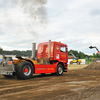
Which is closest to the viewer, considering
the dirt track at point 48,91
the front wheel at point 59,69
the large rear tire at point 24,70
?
the dirt track at point 48,91

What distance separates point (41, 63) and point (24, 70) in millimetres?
2047

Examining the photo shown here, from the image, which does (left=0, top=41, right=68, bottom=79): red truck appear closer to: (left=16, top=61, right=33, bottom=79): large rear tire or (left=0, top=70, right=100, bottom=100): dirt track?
(left=16, top=61, right=33, bottom=79): large rear tire

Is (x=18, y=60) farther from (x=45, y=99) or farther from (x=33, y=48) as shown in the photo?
(x=45, y=99)

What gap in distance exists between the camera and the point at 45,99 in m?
4.81

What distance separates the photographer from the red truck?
9359 millimetres

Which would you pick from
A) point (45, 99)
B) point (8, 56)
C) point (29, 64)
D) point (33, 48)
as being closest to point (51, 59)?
point (33, 48)

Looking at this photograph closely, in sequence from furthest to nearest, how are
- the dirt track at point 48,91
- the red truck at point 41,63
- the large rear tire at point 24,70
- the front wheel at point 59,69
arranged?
the front wheel at point 59,69, the red truck at point 41,63, the large rear tire at point 24,70, the dirt track at point 48,91

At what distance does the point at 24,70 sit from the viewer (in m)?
9.56

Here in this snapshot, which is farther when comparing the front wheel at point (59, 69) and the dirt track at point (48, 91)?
the front wheel at point (59, 69)

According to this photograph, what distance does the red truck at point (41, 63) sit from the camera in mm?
9359

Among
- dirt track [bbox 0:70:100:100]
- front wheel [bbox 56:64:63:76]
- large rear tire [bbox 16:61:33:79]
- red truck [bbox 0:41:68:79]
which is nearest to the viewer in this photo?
dirt track [bbox 0:70:100:100]

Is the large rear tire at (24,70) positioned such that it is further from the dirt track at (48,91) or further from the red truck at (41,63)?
the dirt track at (48,91)

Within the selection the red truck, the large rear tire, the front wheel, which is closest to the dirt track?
the large rear tire

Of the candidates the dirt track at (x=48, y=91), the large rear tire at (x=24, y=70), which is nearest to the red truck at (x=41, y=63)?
the large rear tire at (x=24, y=70)
